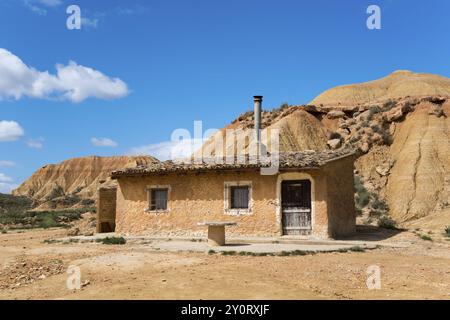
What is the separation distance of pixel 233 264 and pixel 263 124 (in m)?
34.1

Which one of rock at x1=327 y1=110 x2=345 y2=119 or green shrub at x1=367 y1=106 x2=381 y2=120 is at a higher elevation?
rock at x1=327 y1=110 x2=345 y2=119

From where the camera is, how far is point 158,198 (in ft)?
62.4

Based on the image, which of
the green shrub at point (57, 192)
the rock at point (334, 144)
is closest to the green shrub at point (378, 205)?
the rock at point (334, 144)

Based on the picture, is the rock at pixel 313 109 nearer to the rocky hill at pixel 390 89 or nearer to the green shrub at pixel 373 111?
the rocky hill at pixel 390 89

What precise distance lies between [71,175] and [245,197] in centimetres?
8418

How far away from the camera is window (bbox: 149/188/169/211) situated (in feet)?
61.9

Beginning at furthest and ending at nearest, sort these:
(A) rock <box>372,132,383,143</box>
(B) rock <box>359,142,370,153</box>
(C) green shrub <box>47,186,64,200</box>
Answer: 1. (C) green shrub <box>47,186,64,200</box>
2. (A) rock <box>372,132,383,143</box>
3. (B) rock <box>359,142,370,153</box>

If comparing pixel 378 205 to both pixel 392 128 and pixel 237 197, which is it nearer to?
pixel 392 128

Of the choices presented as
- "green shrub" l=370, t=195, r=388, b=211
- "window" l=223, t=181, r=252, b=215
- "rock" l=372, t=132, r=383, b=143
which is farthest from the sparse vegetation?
"window" l=223, t=181, r=252, b=215

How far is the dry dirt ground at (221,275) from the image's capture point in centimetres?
735

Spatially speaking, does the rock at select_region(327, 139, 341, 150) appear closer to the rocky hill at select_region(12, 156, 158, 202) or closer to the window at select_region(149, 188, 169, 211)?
the window at select_region(149, 188, 169, 211)

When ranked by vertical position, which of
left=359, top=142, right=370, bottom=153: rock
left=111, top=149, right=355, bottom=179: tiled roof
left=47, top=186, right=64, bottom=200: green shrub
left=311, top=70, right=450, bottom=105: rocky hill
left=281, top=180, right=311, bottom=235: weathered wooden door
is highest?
left=311, top=70, right=450, bottom=105: rocky hill

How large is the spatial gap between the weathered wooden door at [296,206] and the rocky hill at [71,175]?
72635 mm

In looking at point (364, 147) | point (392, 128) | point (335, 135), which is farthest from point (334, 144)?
point (392, 128)
